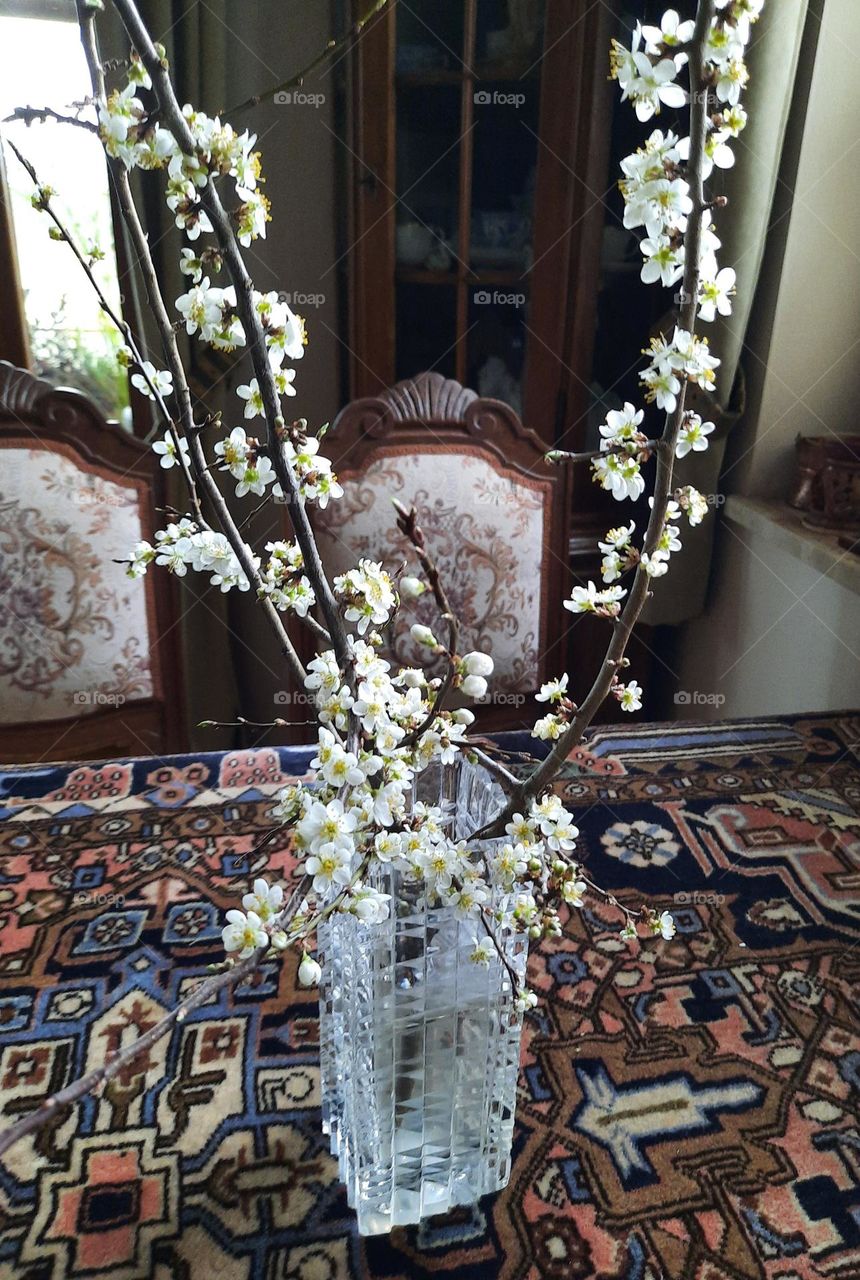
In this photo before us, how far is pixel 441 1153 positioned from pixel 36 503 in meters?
1.11

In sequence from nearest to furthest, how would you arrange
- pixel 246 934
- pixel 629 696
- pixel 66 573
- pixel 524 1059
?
pixel 246 934 < pixel 629 696 < pixel 524 1059 < pixel 66 573

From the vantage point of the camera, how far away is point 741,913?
829 millimetres

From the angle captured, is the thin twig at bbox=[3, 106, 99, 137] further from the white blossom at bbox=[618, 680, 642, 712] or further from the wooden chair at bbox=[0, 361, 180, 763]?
the wooden chair at bbox=[0, 361, 180, 763]

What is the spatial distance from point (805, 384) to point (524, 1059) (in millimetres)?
1571

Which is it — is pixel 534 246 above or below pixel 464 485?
above

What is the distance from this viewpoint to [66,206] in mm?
1856

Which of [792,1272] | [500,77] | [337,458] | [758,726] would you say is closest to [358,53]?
[500,77]

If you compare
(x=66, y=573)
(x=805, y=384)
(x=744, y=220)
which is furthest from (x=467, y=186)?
(x=66, y=573)

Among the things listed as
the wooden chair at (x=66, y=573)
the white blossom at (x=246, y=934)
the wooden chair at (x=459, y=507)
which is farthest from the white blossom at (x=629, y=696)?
the wooden chair at (x=66, y=573)

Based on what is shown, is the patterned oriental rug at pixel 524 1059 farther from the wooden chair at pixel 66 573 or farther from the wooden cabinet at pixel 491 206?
the wooden cabinet at pixel 491 206

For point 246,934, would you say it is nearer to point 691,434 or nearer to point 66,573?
point 691,434

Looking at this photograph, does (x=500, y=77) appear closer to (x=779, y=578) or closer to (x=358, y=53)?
(x=358, y=53)

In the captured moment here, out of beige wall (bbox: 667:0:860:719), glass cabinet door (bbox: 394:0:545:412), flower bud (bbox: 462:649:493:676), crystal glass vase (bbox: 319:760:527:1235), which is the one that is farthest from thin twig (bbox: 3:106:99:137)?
glass cabinet door (bbox: 394:0:545:412)

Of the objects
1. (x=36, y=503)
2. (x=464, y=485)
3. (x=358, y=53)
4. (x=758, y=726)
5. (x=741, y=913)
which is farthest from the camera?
(x=358, y=53)
